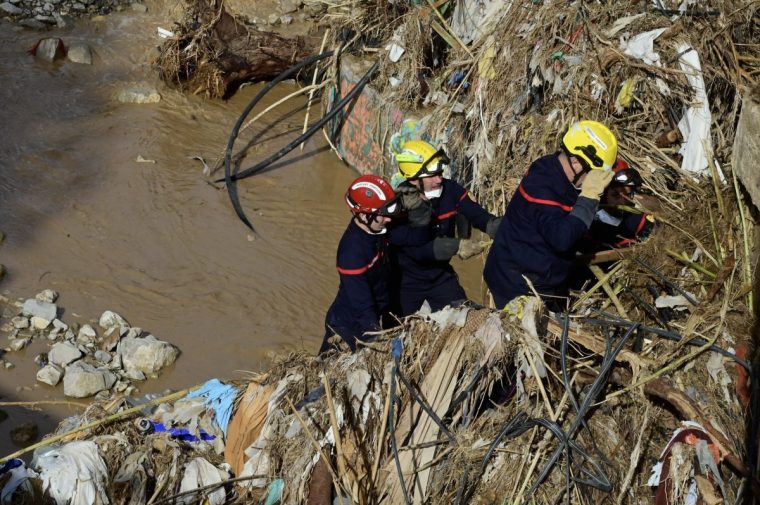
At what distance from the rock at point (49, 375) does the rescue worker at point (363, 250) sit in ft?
7.21

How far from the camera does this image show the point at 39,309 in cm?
655

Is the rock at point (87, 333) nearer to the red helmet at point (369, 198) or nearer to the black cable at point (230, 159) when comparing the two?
the black cable at point (230, 159)

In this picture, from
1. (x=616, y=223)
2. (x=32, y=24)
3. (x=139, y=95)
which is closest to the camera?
(x=616, y=223)

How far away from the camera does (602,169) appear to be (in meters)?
4.75

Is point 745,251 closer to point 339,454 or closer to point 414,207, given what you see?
point 414,207

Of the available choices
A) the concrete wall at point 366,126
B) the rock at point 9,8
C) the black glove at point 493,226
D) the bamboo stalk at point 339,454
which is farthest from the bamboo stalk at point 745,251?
the rock at point 9,8

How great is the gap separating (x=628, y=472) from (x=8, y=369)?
4386 mm

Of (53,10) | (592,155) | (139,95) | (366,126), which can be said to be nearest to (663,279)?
(592,155)

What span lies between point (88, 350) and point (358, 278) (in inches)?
99.1

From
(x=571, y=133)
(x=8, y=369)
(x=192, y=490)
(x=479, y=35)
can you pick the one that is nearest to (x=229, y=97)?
(x=479, y=35)

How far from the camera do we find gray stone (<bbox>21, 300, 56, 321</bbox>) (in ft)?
21.4

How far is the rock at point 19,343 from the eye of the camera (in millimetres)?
6205

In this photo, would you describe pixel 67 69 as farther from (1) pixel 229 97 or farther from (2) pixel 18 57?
(1) pixel 229 97

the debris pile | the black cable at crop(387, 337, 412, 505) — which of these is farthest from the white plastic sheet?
the black cable at crop(387, 337, 412, 505)
